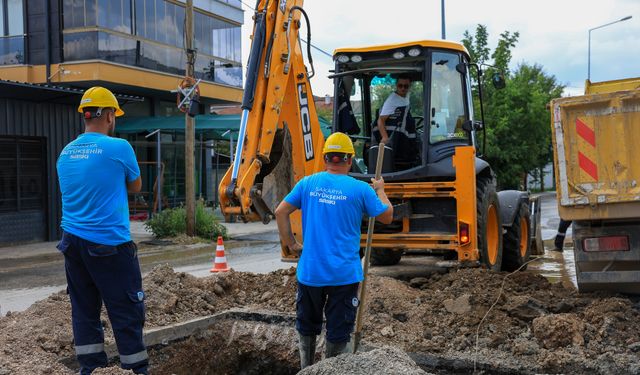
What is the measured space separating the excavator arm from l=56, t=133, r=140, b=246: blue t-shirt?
2526 mm

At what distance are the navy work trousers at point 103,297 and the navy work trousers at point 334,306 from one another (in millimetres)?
1146

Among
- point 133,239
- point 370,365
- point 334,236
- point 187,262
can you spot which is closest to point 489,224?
point 334,236

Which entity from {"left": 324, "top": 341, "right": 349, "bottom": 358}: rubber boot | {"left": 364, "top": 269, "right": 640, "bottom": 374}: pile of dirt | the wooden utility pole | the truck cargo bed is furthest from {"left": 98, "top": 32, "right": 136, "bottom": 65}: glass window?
{"left": 324, "top": 341, "right": 349, "bottom": 358}: rubber boot

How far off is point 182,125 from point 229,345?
52.8 feet

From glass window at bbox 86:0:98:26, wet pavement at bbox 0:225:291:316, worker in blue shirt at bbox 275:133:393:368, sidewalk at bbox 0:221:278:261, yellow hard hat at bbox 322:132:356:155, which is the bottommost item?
wet pavement at bbox 0:225:291:316

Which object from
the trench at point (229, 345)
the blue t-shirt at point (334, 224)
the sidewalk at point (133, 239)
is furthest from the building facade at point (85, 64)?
the blue t-shirt at point (334, 224)

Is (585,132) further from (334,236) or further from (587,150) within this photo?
(334,236)

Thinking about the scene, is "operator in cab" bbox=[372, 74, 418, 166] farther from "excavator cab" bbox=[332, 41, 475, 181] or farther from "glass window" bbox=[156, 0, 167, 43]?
"glass window" bbox=[156, 0, 167, 43]

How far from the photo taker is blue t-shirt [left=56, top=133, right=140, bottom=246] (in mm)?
4332

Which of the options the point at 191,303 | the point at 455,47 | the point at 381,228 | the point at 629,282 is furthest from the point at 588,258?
the point at 191,303

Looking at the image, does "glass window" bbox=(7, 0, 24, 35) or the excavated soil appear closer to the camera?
the excavated soil

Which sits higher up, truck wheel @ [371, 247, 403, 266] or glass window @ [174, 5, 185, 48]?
glass window @ [174, 5, 185, 48]

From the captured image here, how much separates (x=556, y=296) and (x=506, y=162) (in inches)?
912

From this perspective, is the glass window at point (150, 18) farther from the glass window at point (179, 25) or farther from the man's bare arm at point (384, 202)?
the man's bare arm at point (384, 202)
